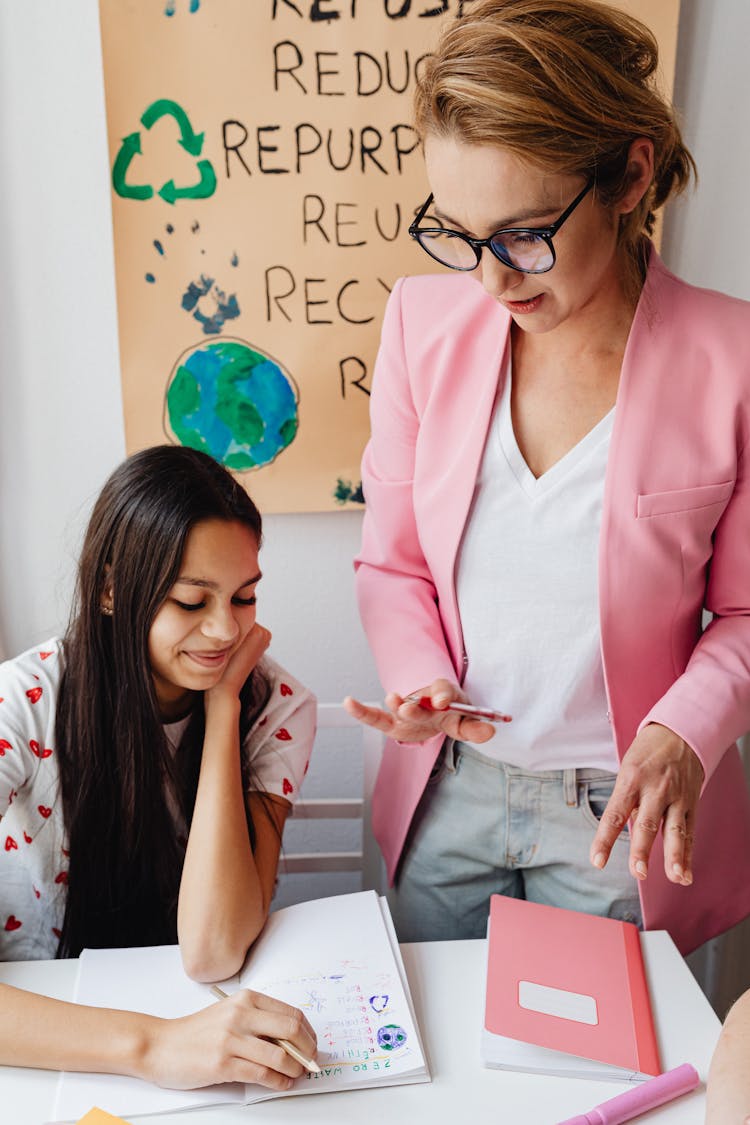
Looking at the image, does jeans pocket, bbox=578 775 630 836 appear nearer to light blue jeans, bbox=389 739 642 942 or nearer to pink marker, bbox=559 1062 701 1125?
light blue jeans, bbox=389 739 642 942

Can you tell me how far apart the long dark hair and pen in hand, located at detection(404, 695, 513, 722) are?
0.31 m

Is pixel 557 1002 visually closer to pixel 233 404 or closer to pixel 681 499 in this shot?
pixel 681 499

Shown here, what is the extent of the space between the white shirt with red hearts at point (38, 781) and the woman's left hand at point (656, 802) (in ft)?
1.48

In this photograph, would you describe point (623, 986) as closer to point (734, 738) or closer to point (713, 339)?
point (734, 738)

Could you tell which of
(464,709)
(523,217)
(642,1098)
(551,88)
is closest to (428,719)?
(464,709)

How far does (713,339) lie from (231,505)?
56 cm

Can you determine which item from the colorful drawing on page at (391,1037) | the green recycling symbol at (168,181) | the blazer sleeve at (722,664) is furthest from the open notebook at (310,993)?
the green recycling symbol at (168,181)

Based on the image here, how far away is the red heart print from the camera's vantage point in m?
1.20

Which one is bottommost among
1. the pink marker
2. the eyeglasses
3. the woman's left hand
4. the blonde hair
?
the pink marker

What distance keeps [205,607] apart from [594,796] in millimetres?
491

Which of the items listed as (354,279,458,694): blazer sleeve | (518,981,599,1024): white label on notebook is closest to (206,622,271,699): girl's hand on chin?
(354,279,458,694): blazer sleeve

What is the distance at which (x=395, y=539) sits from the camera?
1253mm

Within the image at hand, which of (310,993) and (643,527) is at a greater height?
(643,527)

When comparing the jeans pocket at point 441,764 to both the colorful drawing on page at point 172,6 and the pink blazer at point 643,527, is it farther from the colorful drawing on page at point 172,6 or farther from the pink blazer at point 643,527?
the colorful drawing on page at point 172,6
